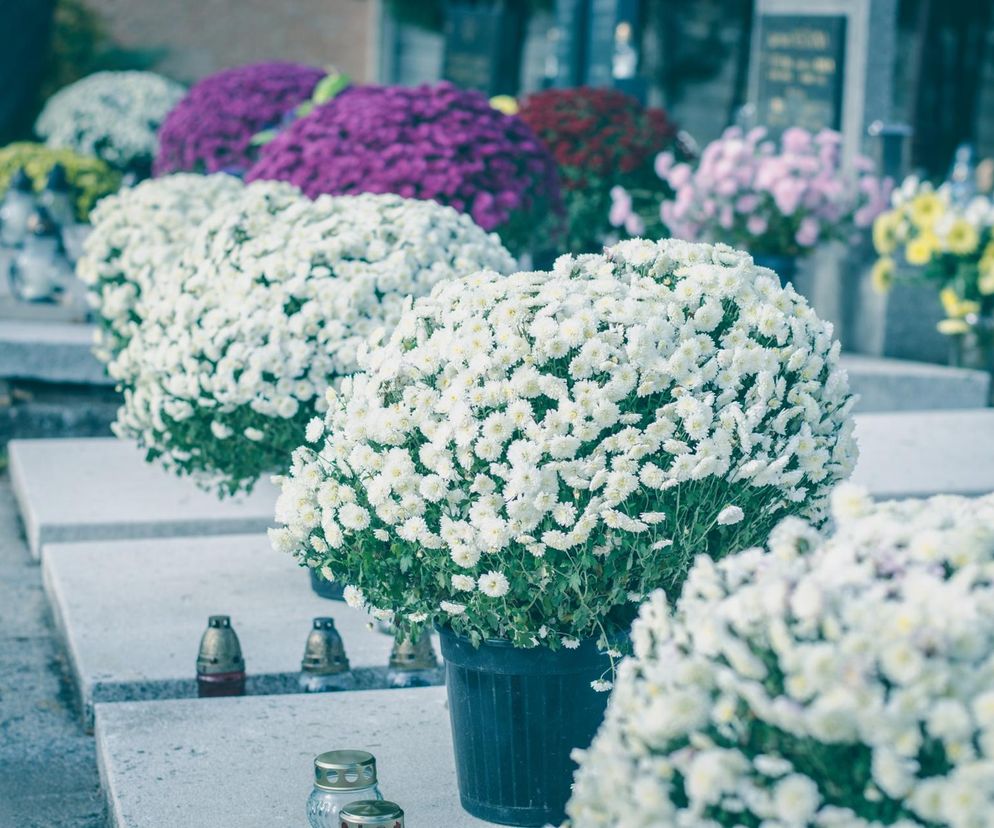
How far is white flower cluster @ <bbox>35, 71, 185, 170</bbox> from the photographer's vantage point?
15094 millimetres

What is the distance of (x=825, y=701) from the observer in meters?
1.71

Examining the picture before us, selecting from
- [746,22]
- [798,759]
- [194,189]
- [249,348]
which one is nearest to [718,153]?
[194,189]

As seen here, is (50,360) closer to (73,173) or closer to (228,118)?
(228,118)

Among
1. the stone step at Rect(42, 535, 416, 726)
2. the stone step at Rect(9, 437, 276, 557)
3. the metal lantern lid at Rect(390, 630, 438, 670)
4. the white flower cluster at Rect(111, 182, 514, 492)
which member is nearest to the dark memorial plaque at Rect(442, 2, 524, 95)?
the stone step at Rect(9, 437, 276, 557)

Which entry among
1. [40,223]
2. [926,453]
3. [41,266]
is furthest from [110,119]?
[926,453]

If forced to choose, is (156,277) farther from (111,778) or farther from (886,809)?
(886,809)

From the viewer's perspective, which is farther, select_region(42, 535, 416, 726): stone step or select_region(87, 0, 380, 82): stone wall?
select_region(87, 0, 380, 82): stone wall

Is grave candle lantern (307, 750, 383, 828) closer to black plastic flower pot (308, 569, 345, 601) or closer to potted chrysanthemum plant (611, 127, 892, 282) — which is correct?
black plastic flower pot (308, 569, 345, 601)

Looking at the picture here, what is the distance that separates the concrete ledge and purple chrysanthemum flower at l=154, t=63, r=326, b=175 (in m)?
1.84

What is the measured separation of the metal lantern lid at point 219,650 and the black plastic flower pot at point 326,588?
0.72 m

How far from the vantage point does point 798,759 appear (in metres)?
1.84

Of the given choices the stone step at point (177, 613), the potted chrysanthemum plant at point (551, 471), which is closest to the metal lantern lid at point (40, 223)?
the stone step at point (177, 613)

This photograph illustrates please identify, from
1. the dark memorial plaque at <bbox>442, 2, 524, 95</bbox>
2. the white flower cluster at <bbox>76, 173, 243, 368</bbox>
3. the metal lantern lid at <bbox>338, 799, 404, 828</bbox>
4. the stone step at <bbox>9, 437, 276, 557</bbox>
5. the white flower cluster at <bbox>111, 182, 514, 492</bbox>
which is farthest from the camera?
the dark memorial plaque at <bbox>442, 2, 524, 95</bbox>

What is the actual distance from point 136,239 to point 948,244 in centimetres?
389
